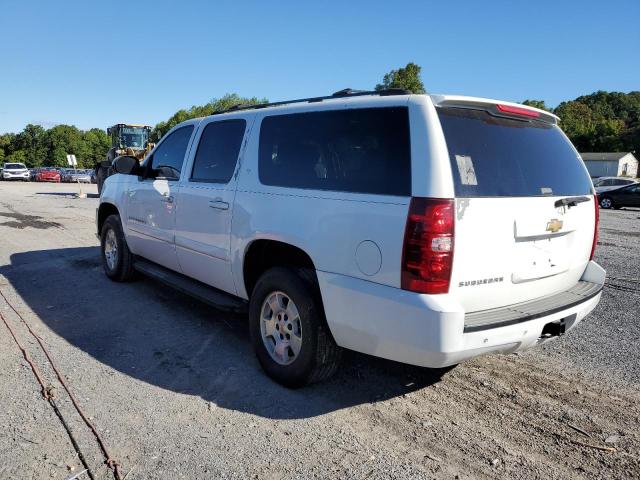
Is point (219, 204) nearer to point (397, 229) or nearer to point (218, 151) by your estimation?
point (218, 151)

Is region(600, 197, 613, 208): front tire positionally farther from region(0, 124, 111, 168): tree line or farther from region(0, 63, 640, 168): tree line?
region(0, 124, 111, 168): tree line

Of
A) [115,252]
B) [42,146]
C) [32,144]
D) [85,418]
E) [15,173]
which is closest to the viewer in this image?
[85,418]

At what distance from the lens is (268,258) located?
3.83m

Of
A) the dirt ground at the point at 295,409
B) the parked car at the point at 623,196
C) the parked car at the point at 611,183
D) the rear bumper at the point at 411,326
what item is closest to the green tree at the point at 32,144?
the parked car at the point at 611,183

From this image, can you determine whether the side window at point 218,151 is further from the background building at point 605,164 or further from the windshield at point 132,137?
the background building at point 605,164

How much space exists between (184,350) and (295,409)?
1379 millimetres

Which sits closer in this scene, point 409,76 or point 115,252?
point 115,252

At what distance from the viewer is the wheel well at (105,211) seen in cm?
638

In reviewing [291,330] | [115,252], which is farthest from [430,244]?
[115,252]

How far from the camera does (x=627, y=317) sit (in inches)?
200

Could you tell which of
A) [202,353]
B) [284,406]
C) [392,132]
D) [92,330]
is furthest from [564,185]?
[92,330]

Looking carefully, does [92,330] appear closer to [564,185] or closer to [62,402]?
[62,402]

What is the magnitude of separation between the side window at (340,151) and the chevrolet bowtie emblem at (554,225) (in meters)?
1.04

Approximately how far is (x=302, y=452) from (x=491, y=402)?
1.40 m
